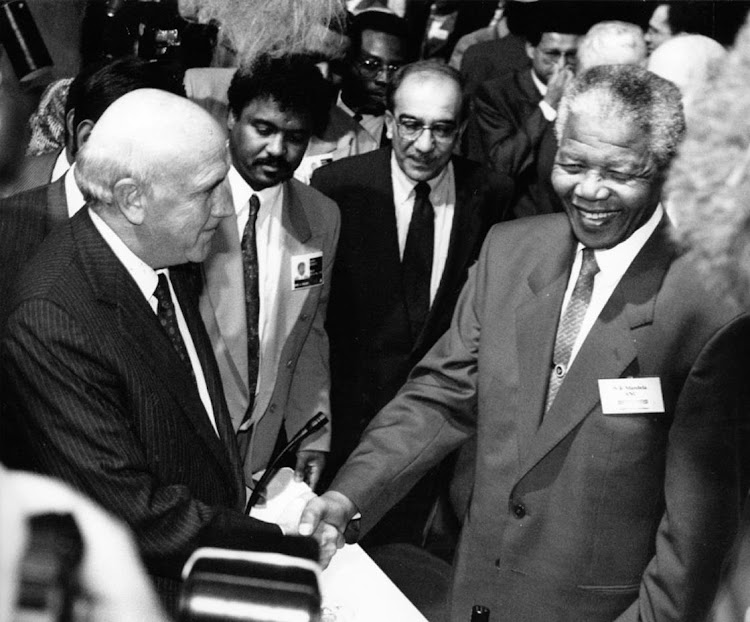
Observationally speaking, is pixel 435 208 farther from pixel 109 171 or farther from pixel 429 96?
pixel 109 171

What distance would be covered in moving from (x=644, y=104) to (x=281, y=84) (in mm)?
1159

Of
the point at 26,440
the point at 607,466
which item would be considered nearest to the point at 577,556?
the point at 607,466

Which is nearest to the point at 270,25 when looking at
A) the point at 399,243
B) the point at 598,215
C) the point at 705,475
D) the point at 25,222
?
the point at 399,243

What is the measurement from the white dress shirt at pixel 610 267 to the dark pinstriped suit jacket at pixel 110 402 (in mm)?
784

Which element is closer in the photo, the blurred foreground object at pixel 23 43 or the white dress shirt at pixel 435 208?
the blurred foreground object at pixel 23 43

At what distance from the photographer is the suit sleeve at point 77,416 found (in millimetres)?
1780

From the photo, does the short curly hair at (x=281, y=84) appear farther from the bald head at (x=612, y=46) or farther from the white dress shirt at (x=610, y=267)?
the bald head at (x=612, y=46)

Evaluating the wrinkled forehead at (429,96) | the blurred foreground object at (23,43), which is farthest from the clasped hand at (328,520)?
the blurred foreground object at (23,43)

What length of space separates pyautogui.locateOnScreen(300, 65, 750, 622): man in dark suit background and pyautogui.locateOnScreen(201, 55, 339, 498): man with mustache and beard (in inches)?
26.0

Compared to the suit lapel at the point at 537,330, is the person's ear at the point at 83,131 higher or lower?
higher

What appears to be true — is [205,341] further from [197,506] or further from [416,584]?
[416,584]

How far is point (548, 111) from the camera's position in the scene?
12.6 ft

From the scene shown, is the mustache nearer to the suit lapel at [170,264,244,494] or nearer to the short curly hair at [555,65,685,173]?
the suit lapel at [170,264,244,494]

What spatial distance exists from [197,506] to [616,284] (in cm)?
95
